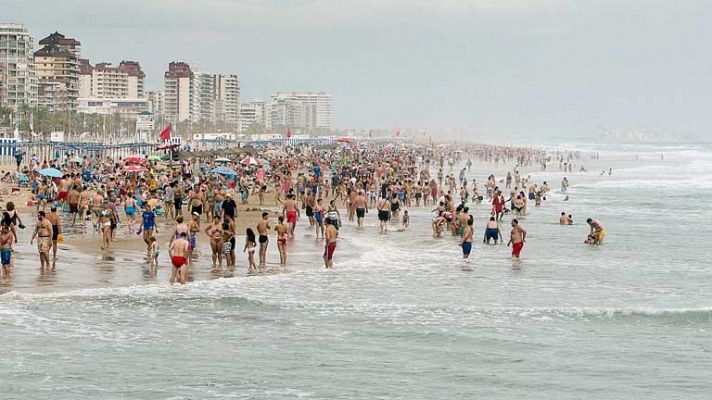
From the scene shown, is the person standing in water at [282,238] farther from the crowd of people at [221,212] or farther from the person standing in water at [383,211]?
the person standing in water at [383,211]

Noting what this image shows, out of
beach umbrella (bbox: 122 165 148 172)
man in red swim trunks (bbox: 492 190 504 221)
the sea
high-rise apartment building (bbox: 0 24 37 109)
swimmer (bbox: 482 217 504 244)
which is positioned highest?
high-rise apartment building (bbox: 0 24 37 109)

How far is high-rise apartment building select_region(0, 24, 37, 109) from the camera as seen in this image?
15125 centimetres

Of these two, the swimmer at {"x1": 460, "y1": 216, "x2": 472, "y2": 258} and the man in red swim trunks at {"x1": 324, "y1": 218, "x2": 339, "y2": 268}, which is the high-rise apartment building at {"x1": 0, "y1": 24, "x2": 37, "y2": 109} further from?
the man in red swim trunks at {"x1": 324, "y1": 218, "x2": 339, "y2": 268}

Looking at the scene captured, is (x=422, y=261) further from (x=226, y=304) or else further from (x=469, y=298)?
(x=226, y=304)

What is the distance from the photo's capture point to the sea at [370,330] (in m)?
13.3

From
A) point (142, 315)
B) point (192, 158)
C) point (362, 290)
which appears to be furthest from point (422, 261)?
point (192, 158)

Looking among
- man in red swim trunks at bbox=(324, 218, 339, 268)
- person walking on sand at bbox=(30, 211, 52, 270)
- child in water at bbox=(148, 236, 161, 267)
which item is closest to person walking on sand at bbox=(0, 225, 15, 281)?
person walking on sand at bbox=(30, 211, 52, 270)

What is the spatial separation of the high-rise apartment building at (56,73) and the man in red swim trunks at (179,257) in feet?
505

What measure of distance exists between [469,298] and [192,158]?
59797 mm

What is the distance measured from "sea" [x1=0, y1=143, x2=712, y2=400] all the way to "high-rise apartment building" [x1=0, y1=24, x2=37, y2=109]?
5150 inches

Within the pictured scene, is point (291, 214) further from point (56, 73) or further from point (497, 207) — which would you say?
point (56, 73)

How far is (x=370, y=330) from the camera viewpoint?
53.8 ft

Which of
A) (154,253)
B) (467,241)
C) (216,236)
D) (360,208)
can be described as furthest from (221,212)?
(467,241)

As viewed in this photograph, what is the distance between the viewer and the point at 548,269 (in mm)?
24000
